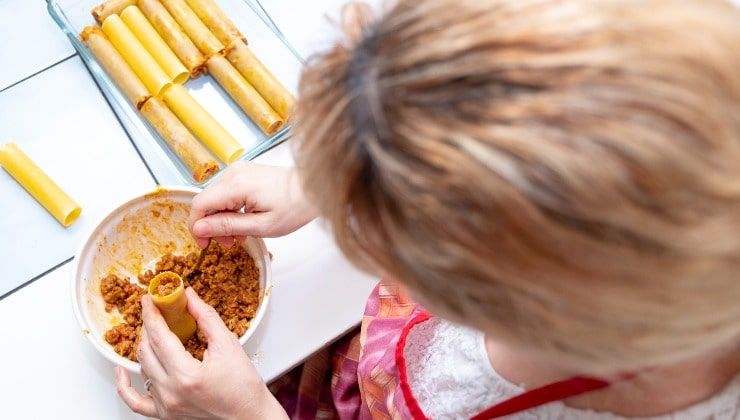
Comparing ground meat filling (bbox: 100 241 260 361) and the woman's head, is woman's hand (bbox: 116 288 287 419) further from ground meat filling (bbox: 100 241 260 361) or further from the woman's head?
the woman's head

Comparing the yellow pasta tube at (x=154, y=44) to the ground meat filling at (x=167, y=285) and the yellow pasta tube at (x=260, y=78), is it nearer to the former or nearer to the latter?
the yellow pasta tube at (x=260, y=78)

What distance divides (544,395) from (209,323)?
377 millimetres

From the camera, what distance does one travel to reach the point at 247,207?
2.69 ft

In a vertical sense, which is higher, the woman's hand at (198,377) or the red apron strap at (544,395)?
the woman's hand at (198,377)

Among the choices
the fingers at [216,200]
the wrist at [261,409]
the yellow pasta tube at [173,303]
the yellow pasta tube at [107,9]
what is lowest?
the wrist at [261,409]

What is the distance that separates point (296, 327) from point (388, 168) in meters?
0.52

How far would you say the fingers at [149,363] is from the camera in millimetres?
733

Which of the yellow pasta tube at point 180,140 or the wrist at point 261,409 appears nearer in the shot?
the wrist at point 261,409

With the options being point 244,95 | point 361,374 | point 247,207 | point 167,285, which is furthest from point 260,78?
point 361,374

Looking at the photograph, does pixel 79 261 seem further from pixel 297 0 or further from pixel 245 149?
pixel 297 0

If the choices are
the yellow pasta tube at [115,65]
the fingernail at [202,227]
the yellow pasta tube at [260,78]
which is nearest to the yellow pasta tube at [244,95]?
the yellow pasta tube at [260,78]

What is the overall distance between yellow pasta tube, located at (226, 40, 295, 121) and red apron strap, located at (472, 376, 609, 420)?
0.52 meters

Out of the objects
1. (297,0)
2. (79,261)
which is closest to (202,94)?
(297,0)

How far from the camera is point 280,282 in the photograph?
0.87 meters
